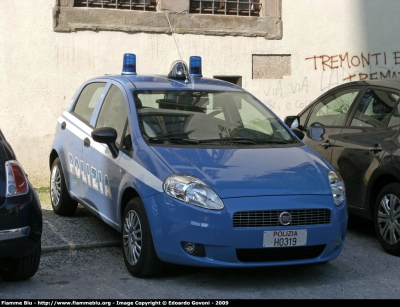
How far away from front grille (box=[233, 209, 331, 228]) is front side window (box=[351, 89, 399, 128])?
201 centimetres

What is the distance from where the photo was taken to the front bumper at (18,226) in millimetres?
4738

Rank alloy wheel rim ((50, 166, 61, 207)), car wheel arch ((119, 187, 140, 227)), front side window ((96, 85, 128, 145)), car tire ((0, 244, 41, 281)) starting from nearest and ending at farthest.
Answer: car tire ((0, 244, 41, 281)) < car wheel arch ((119, 187, 140, 227)) < front side window ((96, 85, 128, 145)) < alloy wheel rim ((50, 166, 61, 207))

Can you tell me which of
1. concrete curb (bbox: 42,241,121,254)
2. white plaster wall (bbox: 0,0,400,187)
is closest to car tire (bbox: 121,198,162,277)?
concrete curb (bbox: 42,241,121,254)

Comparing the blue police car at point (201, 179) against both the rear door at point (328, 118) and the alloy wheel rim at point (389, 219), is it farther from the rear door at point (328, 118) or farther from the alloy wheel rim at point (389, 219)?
the rear door at point (328, 118)

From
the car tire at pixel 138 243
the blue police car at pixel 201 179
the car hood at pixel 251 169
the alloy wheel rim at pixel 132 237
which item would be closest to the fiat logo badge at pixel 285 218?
the blue police car at pixel 201 179

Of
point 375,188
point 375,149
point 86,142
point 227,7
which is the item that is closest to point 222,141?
point 86,142

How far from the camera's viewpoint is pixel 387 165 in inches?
258

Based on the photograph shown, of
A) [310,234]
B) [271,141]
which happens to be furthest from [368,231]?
[310,234]

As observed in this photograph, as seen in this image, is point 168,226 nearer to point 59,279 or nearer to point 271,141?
point 59,279

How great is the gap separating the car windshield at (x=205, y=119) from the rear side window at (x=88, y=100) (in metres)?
0.85

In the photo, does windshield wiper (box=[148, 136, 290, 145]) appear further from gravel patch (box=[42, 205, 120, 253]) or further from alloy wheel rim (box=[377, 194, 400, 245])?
gravel patch (box=[42, 205, 120, 253])

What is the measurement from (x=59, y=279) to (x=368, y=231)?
3539mm

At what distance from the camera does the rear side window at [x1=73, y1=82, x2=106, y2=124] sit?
7094 mm

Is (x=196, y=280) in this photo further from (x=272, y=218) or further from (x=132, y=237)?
(x=272, y=218)
